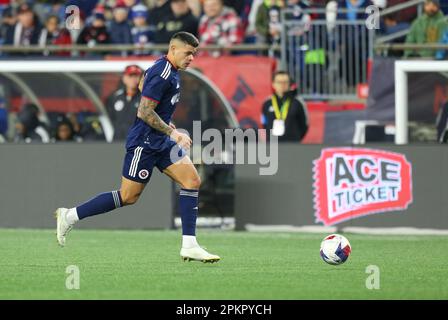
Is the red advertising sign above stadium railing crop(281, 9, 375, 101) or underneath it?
underneath

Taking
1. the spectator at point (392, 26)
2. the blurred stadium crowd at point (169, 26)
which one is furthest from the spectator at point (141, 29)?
the spectator at point (392, 26)

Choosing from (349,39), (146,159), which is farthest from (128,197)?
(349,39)

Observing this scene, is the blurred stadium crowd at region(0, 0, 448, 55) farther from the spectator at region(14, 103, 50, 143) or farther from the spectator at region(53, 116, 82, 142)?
the spectator at region(53, 116, 82, 142)

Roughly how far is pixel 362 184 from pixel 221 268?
18.6 feet

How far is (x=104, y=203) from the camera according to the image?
13.0 metres

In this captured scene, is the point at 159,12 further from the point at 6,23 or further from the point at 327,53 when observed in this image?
the point at 6,23

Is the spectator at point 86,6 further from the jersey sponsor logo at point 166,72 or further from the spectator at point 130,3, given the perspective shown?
the jersey sponsor logo at point 166,72

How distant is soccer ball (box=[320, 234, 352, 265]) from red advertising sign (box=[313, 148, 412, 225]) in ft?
17.0

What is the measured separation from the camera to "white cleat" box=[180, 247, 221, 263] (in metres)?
12.5

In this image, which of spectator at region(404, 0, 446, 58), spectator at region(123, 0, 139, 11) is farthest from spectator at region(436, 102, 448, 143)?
spectator at region(123, 0, 139, 11)

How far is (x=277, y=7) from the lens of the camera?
68.8ft
